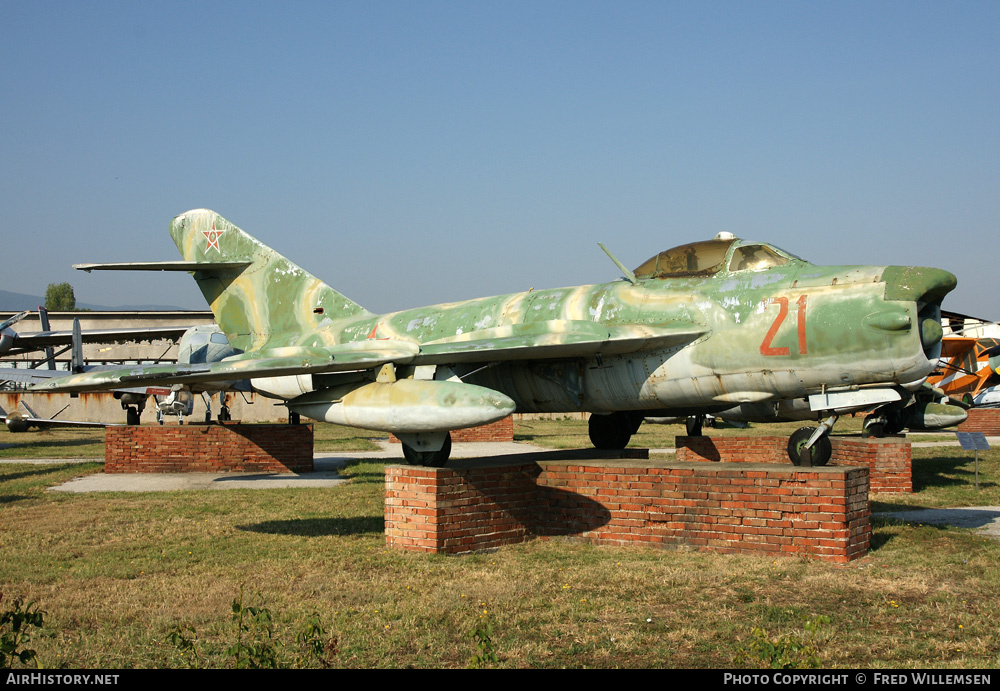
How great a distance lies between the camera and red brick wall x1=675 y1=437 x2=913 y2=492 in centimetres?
1494

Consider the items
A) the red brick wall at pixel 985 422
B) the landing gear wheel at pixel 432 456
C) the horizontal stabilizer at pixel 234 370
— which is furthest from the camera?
the red brick wall at pixel 985 422

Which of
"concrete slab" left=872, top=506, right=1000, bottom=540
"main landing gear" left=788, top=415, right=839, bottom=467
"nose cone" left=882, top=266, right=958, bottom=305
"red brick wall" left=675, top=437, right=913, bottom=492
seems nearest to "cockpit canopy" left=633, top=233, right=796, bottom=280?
"nose cone" left=882, top=266, right=958, bottom=305

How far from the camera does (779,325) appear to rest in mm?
9703

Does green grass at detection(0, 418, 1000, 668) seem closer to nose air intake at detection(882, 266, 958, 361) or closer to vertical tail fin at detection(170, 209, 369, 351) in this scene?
nose air intake at detection(882, 266, 958, 361)

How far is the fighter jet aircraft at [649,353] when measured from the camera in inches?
368

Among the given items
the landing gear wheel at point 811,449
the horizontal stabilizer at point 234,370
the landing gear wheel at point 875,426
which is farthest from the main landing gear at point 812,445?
the landing gear wheel at point 875,426

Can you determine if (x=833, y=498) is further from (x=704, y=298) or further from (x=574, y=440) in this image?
(x=574, y=440)

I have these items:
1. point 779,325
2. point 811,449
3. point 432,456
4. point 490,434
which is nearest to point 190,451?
point 432,456

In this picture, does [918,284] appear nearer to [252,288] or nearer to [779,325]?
[779,325]

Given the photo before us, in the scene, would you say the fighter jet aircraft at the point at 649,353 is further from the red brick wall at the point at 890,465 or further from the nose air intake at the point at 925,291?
the red brick wall at the point at 890,465

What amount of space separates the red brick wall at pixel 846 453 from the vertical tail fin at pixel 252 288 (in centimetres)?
738

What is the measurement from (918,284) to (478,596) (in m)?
5.97
